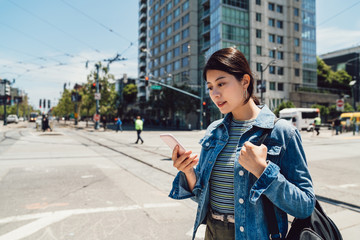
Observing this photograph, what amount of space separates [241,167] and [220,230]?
46 centimetres

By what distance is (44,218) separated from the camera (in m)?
4.01

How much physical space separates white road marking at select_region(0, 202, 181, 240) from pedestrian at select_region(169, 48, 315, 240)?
288 centimetres

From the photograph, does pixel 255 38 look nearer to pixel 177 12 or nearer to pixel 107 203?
pixel 177 12

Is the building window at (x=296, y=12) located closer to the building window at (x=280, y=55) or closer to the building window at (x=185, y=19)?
the building window at (x=280, y=55)

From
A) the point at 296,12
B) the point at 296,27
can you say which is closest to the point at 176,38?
the point at 296,27

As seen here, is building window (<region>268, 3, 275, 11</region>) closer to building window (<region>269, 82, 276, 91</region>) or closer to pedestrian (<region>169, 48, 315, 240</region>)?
building window (<region>269, 82, 276, 91</region>)

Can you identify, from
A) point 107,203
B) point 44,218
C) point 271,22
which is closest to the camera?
point 44,218

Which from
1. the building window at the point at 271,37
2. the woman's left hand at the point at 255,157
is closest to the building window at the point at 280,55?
the building window at the point at 271,37

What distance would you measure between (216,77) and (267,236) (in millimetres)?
974

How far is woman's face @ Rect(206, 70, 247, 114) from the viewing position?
5.17 ft

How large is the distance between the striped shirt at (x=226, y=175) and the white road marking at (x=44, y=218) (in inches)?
121

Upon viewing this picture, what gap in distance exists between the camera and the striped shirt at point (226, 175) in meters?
1.61

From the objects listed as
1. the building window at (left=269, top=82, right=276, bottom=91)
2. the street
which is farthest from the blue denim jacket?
the building window at (left=269, top=82, right=276, bottom=91)

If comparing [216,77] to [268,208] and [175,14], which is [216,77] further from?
[175,14]
